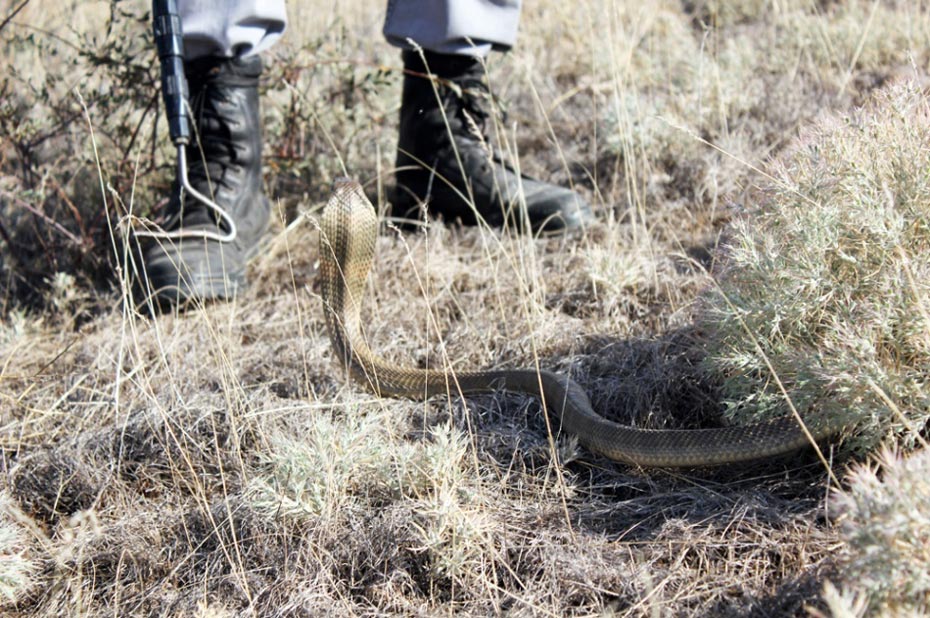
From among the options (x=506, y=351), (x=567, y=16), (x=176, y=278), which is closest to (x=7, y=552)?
(x=176, y=278)

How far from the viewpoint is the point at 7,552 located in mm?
2285

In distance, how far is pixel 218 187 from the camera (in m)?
3.63

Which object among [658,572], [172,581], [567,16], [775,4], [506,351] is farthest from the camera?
[567,16]

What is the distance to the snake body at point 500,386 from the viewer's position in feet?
7.02

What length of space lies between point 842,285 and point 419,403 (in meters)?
1.23

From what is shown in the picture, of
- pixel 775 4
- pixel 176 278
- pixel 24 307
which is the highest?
pixel 775 4

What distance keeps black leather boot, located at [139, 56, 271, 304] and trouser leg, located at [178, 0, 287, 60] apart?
0.31ft

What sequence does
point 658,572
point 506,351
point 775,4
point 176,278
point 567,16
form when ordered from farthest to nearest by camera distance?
point 567,16 → point 775,4 → point 176,278 → point 506,351 → point 658,572

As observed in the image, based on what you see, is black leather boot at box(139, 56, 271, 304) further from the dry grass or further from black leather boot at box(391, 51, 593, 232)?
black leather boot at box(391, 51, 593, 232)

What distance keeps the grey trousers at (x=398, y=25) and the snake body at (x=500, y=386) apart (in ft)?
3.31

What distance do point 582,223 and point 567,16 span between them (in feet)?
7.22

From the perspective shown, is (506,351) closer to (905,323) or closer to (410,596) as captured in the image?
(410,596)

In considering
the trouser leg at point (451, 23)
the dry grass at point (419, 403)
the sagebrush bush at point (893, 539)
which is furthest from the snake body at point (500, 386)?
the trouser leg at point (451, 23)

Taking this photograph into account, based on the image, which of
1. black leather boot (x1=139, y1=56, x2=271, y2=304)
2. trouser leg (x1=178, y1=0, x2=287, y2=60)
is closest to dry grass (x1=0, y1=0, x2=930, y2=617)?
black leather boot (x1=139, y1=56, x2=271, y2=304)
